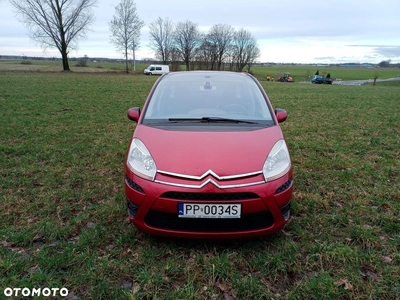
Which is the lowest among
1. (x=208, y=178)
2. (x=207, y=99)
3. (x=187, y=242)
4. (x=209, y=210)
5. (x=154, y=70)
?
(x=187, y=242)

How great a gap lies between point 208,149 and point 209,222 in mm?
620

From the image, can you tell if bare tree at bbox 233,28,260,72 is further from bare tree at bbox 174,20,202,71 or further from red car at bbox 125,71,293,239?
red car at bbox 125,71,293,239

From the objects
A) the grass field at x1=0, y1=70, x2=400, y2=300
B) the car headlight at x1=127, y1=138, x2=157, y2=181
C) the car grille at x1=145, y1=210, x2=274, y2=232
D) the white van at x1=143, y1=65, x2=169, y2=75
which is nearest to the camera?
the grass field at x1=0, y1=70, x2=400, y2=300

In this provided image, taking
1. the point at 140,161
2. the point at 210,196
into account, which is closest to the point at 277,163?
the point at 210,196

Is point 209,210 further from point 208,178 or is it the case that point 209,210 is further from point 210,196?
point 208,178

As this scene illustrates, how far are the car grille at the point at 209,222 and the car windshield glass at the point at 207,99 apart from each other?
1.05 m

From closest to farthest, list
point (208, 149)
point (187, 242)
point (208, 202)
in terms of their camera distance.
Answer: point (208, 202) < point (208, 149) < point (187, 242)

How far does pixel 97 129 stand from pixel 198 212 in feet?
18.1

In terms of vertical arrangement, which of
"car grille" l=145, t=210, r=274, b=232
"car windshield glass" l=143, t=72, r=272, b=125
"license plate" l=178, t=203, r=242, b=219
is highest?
"car windshield glass" l=143, t=72, r=272, b=125

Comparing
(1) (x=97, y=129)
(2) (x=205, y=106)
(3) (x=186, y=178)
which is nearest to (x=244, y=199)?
(3) (x=186, y=178)

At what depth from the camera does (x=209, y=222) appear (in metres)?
2.24

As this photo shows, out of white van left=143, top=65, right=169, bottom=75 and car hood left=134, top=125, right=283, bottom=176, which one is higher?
white van left=143, top=65, right=169, bottom=75

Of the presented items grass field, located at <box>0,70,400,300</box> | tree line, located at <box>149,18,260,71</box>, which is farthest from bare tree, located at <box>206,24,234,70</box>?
grass field, located at <box>0,70,400,300</box>

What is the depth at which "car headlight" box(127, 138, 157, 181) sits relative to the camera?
92.6 inches
